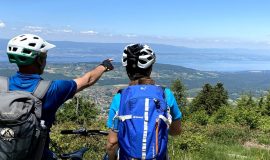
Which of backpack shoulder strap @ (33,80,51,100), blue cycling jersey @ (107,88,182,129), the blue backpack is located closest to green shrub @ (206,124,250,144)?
blue cycling jersey @ (107,88,182,129)

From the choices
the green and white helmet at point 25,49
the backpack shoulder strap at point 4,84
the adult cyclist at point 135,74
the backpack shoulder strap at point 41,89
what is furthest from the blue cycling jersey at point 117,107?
the backpack shoulder strap at point 4,84

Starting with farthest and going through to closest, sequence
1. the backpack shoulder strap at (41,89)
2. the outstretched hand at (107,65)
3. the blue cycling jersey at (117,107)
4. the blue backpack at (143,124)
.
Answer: the outstretched hand at (107,65), the blue cycling jersey at (117,107), the blue backpack at (143,124), the backpack shoulder strap at (41,89)

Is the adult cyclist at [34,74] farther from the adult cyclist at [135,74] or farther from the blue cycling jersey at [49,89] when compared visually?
the adult cyclist at [135,74]

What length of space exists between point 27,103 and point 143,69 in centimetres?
110

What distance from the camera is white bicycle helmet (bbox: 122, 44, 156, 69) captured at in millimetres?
3715

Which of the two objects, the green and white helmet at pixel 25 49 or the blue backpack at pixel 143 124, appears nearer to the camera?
the green and white helmet at pixel 25 49

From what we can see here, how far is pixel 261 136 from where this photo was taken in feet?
44.9

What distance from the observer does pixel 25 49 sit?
3420 mm

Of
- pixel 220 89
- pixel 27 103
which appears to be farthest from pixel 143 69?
pixel 220 89

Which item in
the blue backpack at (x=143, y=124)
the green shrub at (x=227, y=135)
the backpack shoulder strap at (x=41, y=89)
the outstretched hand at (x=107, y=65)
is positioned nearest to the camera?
the backpack shoulder strap at (x=41, y=89)

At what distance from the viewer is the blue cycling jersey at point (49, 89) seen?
3410 millimetres

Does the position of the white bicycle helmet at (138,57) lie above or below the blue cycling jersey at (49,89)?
above

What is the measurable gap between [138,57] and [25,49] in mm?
997

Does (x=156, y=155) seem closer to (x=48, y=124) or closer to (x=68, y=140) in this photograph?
(x=48, y=124)
